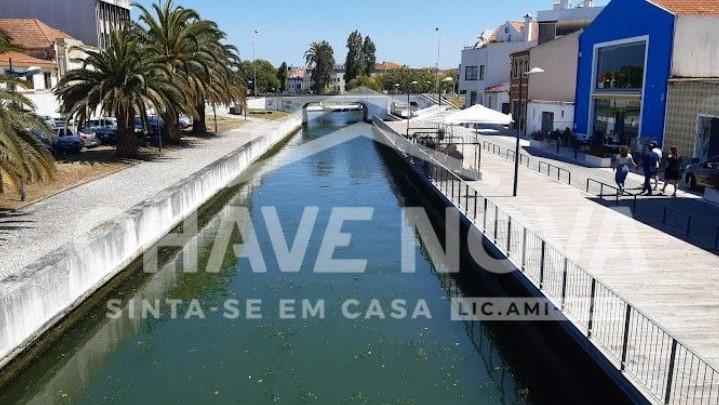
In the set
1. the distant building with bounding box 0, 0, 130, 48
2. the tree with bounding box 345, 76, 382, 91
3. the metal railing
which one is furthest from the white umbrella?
the tree with bounding box 345, 76, 382, 91

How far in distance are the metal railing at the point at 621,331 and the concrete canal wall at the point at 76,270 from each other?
29.4 feet

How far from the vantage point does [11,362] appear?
10.1 m

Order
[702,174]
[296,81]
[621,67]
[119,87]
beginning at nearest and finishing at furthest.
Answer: [702,174]
[119,87]
[621,67]
[296,81]

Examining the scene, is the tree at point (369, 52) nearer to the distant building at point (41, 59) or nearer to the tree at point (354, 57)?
the tree at point (354, 57)

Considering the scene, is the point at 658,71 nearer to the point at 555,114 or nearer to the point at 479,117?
the point at 479,117

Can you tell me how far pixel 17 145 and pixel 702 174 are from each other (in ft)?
64.8

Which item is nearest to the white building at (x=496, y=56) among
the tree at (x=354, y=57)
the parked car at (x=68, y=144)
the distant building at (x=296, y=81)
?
the parked car at (x=68, y=144)

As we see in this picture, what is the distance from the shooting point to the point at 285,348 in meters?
11.3

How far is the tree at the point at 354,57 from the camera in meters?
129

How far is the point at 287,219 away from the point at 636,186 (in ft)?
41.7

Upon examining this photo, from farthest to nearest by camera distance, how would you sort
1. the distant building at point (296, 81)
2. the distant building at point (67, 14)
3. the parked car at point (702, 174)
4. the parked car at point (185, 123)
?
the distant building at point (296, 81) → the distant building at point (67, 14) → the parked car at point (185, 123) → the parked car at point (702, 174)

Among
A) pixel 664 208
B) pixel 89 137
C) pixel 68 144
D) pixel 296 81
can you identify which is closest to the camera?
pixel 664 208

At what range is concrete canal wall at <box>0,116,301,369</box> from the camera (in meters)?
9.91

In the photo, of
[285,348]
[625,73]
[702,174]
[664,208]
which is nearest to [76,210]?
[285,348]
